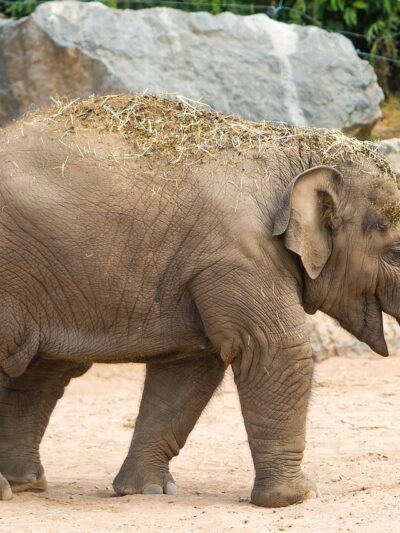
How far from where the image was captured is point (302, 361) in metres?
7.39

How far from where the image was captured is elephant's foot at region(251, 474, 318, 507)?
24.5ft

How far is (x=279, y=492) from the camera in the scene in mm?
7480

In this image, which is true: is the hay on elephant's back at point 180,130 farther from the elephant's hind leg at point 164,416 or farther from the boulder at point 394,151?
the boulder at point 394,151

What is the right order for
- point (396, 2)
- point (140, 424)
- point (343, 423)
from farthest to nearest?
point (396, 2), point (343, 423), point (140, 424)

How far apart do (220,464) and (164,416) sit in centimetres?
127

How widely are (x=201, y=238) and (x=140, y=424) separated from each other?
4.81 ft

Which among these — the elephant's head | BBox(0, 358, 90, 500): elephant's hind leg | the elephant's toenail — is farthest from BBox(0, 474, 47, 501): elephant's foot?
the elephant's head

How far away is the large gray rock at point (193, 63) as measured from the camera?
13820 millimetres

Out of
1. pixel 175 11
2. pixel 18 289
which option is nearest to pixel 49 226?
pixel 18 289

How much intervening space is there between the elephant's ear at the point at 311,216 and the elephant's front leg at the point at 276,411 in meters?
0.51

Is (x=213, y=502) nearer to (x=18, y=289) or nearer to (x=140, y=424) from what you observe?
(x=140, y=424)

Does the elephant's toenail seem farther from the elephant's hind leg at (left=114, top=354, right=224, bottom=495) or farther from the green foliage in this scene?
the green foliage

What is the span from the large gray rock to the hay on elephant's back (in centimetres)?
590

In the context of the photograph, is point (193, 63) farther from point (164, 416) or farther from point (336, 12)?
point (164, 416)
